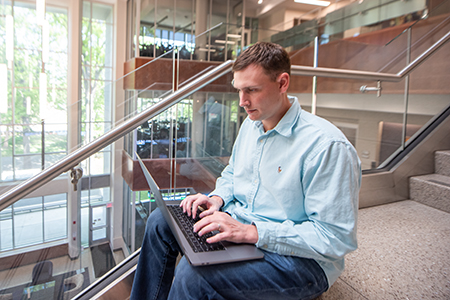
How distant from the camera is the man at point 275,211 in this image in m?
0.97

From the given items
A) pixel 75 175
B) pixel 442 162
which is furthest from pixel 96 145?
pixel 442 162

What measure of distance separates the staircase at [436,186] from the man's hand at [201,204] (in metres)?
1.74

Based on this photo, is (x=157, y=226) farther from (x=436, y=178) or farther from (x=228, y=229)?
(x=436, y=178)

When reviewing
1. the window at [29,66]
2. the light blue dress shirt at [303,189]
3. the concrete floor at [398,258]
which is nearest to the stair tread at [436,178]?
the concrete floor at [398,258]

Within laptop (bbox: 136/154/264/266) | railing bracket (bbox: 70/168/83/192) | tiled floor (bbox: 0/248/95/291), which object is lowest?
tiled floor (bbox: 0/248/95/291)

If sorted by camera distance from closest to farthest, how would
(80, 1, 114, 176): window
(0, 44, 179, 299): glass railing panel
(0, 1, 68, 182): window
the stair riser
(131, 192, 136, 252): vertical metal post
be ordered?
(0, 44, 179, 299): glass railing panel
(131, 192, 136, 252): vertical metal post
the stair riser
(0, 1, 68, 182): window
(80, 1, 114, 176): window

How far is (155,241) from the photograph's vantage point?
123 centimetres

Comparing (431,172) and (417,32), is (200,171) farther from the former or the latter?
(417,32)

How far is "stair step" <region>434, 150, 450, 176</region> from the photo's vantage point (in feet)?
8.33

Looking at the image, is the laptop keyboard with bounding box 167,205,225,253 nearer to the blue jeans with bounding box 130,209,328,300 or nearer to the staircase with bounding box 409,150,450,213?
the blue jeans with bounding box 130,209,328,300

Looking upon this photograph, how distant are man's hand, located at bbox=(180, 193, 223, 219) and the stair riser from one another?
174 centimetres

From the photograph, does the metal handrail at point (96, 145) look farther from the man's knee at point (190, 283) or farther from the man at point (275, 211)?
Answer: the man's knee at point (190, 283)

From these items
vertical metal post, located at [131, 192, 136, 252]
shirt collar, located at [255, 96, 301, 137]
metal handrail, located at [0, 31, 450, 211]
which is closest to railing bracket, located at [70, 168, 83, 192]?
metal handrail, located at [0, 31, 450, 211]

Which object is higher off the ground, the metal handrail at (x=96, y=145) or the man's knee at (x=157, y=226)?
the metal handrail at (x=96, y=145)
